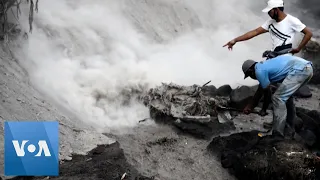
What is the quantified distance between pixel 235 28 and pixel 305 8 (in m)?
4.75

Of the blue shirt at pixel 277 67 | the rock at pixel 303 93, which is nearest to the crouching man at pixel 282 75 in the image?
the blue shirt at pixel 277 67

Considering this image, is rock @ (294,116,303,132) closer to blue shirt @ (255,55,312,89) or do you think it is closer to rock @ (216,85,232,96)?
blue shirt @ (255,55,312,89)

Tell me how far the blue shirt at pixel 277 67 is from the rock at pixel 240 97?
1602 mm

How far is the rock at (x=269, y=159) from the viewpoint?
4.29m

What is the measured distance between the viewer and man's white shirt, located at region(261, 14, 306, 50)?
17.3 ft

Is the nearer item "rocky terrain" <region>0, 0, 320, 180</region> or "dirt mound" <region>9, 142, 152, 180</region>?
"dirt mound" <region>9, 142, 152, 180</region>

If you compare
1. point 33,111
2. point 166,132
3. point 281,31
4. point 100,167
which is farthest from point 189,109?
point 33,111

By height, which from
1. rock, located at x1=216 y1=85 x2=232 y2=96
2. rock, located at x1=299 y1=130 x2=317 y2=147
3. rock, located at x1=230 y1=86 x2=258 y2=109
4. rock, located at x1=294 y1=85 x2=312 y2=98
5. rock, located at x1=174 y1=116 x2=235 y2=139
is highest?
rock, located at x1=216 y1=85 x2=232 y2=96

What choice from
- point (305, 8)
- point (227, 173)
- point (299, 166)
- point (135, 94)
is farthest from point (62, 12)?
point (305, 8)

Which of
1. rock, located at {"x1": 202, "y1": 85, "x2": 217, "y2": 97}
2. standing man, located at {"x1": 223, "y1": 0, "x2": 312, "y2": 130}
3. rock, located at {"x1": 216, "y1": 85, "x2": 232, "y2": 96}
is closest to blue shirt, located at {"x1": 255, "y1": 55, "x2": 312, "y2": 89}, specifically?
standing man, located at {"x1": 223, "y1": 0, "x2": 312, "y2": 130}

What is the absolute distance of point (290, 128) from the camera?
5.37m

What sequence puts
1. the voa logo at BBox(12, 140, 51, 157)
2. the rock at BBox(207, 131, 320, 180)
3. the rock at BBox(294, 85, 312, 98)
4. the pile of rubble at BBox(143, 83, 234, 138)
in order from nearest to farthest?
the voa logo at BBox(12, 140, 51, 157) → the rock at BBox(207, 131, 320, 180) → the pile of rubble at BBox(143, 83, 234, 138) → the rock at BBox(294, 85, 312, 98)

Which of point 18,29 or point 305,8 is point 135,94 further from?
point 305,8

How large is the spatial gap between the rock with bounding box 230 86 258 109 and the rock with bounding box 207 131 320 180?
1.50 m
